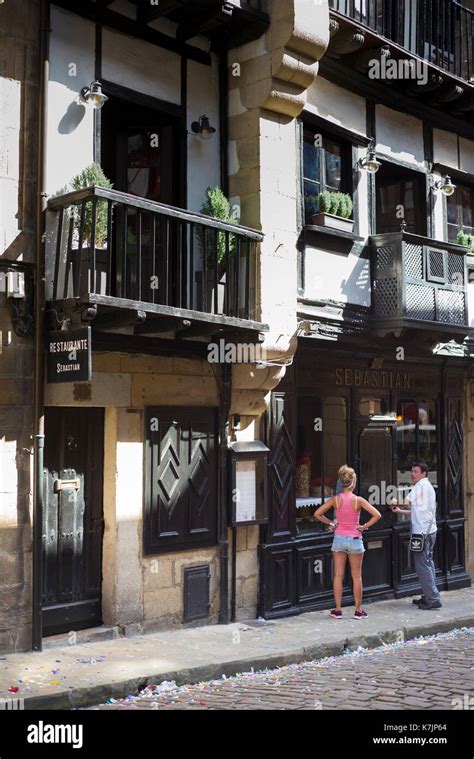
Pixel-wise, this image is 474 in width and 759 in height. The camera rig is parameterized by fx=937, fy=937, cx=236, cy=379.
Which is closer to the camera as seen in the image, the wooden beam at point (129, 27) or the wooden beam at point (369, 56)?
the wooden beam at point (129, 27)

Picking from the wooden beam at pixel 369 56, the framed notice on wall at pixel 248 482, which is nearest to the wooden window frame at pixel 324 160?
the wooden beam at pixel 369 56

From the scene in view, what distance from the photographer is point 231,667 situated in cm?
870

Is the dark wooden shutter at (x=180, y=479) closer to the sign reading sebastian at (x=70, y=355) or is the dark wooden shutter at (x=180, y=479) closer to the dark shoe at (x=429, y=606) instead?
the sign reading sebastian at (x=70, y=355)

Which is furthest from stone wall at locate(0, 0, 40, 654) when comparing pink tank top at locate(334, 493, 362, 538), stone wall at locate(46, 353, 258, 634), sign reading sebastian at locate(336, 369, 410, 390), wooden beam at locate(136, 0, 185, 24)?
sign reading sebastian at locate(336, 369, 410, 390)

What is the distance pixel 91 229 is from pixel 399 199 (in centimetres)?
667

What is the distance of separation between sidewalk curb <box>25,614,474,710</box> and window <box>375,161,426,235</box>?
5.69m

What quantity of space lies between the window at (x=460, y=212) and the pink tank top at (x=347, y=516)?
209 inches

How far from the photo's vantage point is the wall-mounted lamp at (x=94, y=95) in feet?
31.1

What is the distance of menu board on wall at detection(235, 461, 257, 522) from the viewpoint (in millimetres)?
10906

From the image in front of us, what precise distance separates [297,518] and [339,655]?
2.53m

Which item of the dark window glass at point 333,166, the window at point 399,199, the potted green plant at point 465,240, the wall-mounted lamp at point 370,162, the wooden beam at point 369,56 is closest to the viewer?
the wooden beam at point 369,56

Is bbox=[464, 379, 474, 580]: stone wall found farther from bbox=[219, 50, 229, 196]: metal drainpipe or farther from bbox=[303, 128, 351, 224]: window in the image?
bbox=[219, 50, 229, 196]: metal drainpipe
